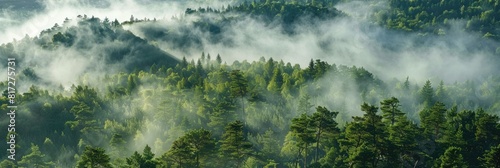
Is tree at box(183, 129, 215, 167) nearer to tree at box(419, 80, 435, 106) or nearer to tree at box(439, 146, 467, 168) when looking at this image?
tree at box(439, 146, 467, 168)

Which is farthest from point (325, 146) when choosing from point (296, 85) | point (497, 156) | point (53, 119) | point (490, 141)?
point (53, 119)

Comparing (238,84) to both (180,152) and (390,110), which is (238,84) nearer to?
(390,110)

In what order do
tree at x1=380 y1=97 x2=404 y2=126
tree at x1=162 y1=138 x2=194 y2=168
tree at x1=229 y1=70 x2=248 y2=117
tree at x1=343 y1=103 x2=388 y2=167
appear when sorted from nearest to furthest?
tree at x1=343 y1=103 x2=388 y2=167, tree at x1=162 y1=138 x2=194 y2=168, tree at x1=380 y1=97 x2=404 y2=126, tree at x1=229 y1=70 x2=248 y2=117

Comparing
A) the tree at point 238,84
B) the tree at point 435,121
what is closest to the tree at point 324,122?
the tree at point 435,121

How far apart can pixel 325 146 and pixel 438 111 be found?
21.6 meters

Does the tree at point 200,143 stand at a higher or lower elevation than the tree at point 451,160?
higher

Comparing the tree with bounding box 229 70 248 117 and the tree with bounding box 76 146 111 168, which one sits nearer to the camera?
the tree with bounding box 76 146 111 168

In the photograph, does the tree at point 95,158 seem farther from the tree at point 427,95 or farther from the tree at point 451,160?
the tree at point 427,95

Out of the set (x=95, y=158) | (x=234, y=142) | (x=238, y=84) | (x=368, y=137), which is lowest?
(x=95, y=158)

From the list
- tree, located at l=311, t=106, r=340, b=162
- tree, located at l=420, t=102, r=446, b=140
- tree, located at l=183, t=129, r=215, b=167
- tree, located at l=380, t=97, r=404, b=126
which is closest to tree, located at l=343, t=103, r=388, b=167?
tree, located at l=311, t=106, r=340, b=162

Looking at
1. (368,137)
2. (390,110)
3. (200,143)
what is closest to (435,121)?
(390,110)

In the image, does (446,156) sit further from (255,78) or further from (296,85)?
(255,78)

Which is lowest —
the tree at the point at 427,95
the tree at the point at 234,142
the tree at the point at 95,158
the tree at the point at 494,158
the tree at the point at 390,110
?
the tree at the point at 494,158

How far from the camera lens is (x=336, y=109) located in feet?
534
